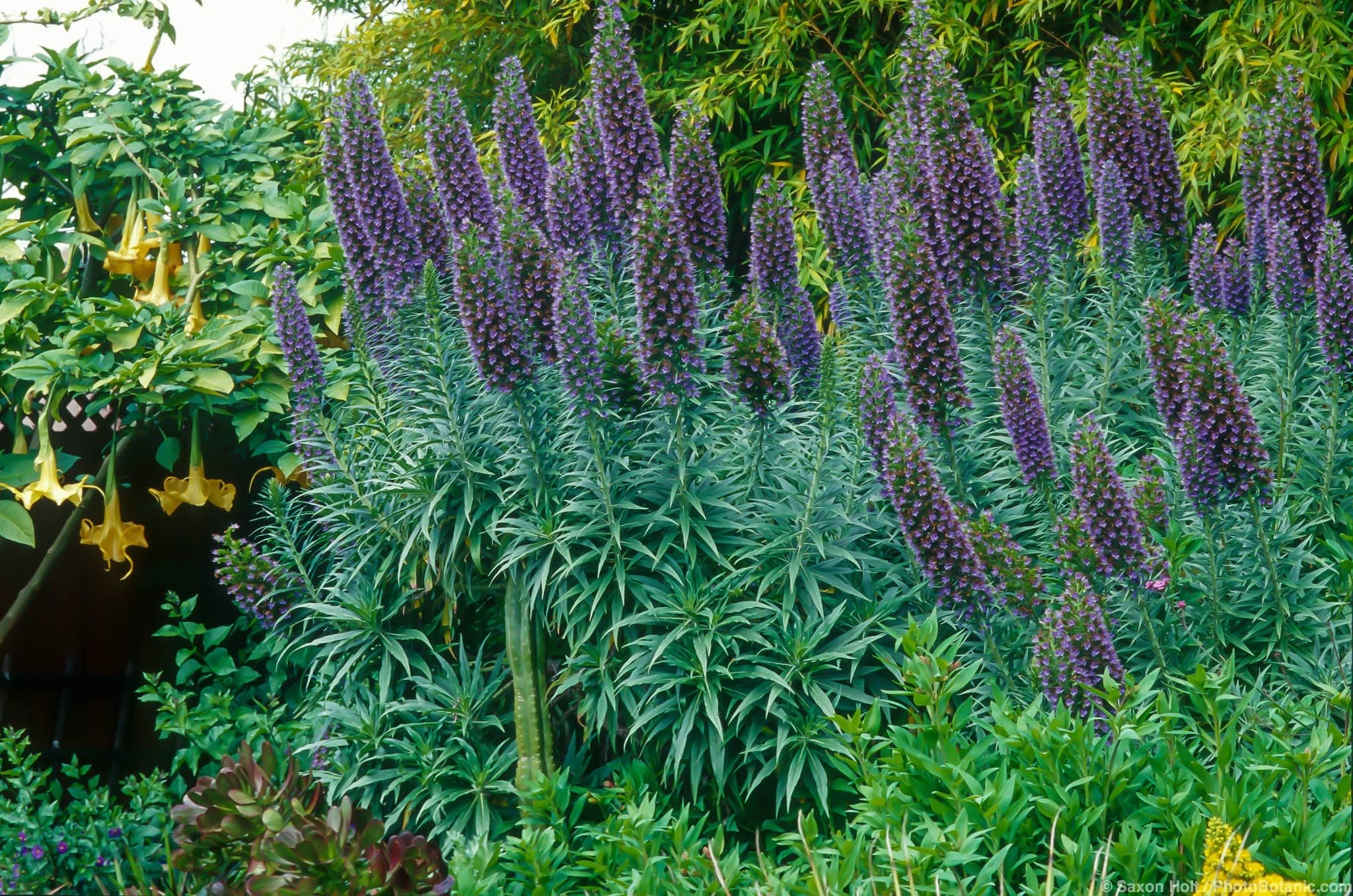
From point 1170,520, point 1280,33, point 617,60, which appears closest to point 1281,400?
point 1170,520

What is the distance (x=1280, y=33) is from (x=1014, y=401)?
4.51 m

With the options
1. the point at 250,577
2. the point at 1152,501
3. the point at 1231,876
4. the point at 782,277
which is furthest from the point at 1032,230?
the point at 250,577

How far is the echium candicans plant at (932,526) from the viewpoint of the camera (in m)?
3.45

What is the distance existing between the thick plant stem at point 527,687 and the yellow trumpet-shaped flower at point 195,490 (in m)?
1.81

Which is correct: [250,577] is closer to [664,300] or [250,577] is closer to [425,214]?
[425,214]

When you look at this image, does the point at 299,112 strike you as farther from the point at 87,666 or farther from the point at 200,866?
the point at 200,866

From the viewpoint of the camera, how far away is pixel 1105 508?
346cm

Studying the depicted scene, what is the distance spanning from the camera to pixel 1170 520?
14.0 feet

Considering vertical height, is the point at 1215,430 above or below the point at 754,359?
below

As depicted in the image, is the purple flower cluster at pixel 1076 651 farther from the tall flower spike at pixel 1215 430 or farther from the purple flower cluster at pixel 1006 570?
the tall flower spike at pixel 1215 430

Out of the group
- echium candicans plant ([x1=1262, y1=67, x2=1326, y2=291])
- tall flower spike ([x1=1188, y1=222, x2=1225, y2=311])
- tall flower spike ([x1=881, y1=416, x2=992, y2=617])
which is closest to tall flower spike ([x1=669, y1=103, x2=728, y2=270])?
tall flower spike ([x1=881, y1=416, x2=992, y2=617])

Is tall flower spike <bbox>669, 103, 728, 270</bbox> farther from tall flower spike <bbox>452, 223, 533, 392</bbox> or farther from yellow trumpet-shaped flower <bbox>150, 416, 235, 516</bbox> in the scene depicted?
yellow trumpet-shaped flower <bbox>150, 416, 235, 516</bbox>

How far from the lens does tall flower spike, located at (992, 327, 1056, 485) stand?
3898 millimetres

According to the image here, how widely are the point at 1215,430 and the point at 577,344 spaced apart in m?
1.92
